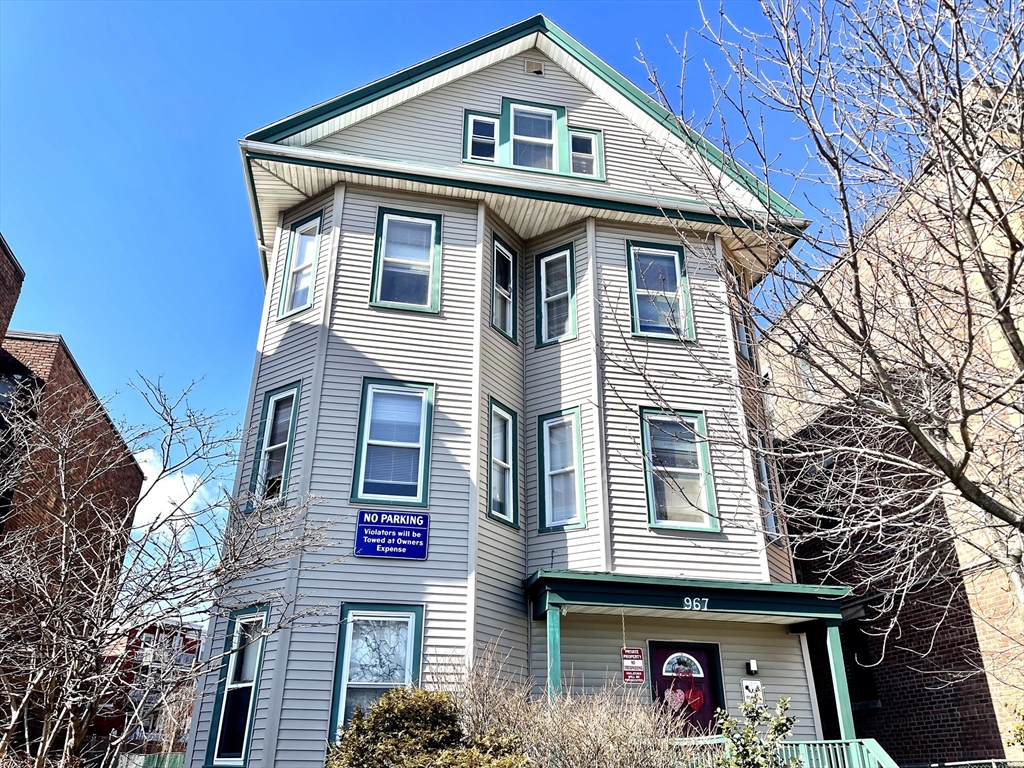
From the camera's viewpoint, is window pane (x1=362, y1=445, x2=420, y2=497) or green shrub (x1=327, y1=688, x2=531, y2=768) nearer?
green shrub (x1=327, y1=688, x2=531, y2=768)

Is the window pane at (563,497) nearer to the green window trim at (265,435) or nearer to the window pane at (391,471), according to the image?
the window pane at (391,471)

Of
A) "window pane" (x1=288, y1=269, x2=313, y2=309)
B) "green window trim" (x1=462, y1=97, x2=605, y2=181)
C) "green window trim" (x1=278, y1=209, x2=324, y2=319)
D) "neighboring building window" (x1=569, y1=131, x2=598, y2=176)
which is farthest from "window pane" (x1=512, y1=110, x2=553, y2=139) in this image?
"window pane" (x1=288, y1=269, x2=313, y2=309)

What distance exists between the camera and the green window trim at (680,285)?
14.0 meters

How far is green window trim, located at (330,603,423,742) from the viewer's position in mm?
10305

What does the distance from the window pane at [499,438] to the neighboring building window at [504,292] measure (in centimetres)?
171

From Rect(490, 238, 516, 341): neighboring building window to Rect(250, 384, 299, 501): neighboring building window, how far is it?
3768 mm

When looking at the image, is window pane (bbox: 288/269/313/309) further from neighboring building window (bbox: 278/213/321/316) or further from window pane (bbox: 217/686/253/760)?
window pane (bbox: 217/686/253/760)

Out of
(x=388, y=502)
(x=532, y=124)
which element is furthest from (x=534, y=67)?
(x=388, y=502)

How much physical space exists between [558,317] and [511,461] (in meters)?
2.96

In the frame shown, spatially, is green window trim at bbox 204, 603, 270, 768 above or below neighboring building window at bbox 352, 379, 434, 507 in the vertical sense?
below

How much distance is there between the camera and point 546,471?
13258mm

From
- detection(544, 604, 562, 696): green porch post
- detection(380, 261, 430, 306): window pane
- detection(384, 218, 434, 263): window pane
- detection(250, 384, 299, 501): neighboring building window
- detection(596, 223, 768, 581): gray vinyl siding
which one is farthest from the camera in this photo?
detection(384, 218, 434, 263): window pane

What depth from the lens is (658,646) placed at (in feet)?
39.6

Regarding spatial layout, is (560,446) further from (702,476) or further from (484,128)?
Result: (484,128)
